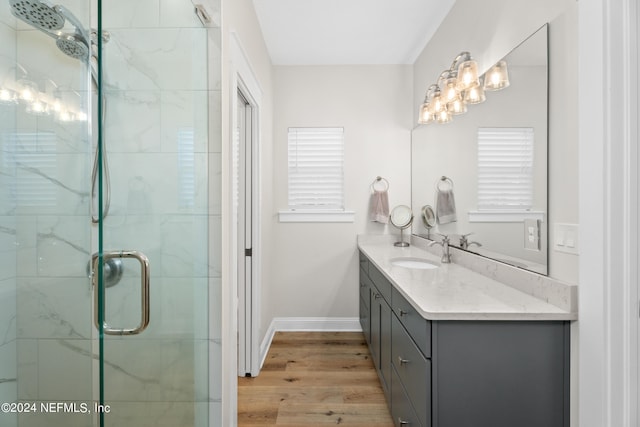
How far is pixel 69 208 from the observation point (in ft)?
2.40

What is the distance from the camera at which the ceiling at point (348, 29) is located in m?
2.40

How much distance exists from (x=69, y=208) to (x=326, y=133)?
278 centimetres

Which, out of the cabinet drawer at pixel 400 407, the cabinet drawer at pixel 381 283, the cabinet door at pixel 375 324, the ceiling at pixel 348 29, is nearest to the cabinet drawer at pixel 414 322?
the cabinet drawer at pixel 381 283

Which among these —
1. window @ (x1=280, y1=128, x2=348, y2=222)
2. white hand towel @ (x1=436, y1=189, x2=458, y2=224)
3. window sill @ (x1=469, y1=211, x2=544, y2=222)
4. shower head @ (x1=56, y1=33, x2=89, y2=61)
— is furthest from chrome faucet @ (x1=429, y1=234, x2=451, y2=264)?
shower head @ (x1=56, y1=33, x2=89, y2=61)

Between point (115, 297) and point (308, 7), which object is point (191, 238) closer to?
point (115, 297)

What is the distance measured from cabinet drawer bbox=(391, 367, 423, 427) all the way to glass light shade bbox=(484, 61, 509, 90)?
1.59 meters

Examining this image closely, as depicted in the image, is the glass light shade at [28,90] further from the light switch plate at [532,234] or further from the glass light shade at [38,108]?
the light switch plate at [532,234]

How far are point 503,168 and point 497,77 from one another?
0.48 meters

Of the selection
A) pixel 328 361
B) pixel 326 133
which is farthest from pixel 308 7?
pixel 328 361

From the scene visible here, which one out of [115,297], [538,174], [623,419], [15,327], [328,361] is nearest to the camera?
[15,327]

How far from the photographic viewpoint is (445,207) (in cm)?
249

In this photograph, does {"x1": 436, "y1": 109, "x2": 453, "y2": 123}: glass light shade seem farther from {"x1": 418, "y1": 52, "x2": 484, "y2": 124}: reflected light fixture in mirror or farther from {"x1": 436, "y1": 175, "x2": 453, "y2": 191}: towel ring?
{"x1": 436, "y1": 175, "x2": 453, "y2": 191}: towel ring

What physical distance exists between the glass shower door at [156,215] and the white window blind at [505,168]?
4.68ft

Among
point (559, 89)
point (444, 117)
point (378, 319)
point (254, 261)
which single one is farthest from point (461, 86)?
point (254, 261)
